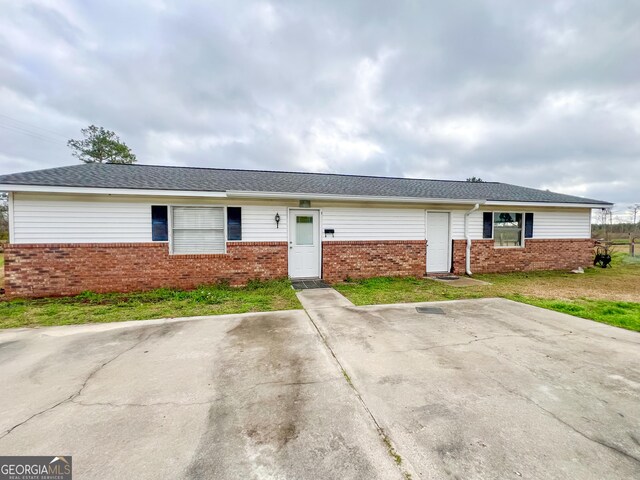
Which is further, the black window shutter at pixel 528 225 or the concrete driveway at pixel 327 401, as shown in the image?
the black window shutter at pixel 528 225

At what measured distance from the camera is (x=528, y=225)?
978 cm

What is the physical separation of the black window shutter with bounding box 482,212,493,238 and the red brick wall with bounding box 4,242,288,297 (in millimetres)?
7191

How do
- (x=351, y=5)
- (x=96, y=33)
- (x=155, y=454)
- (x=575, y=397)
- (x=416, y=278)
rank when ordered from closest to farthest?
(x=155, y=454), (x=575, y=397), (x=416, y=278), (x=351, y=5), (x=96, y=33)

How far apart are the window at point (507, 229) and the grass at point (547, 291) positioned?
1.22 m

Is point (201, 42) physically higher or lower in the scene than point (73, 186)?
higher

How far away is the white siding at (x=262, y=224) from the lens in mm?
7652

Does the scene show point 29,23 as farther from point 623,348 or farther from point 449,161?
point 449,161

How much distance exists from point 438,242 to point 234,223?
695 centimetres

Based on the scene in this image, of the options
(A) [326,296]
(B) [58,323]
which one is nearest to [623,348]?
(A) [326,296]

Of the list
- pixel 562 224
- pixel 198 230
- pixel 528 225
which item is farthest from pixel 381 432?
pixel 562 224

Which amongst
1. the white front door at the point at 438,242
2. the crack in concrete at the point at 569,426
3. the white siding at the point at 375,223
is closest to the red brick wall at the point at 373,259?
the white siding at the point at 375,223

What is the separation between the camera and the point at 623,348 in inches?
136

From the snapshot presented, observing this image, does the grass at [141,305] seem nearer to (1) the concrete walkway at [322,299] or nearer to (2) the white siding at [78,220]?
(1) the concrete walkway at [322,299]

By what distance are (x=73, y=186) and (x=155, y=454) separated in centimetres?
706
